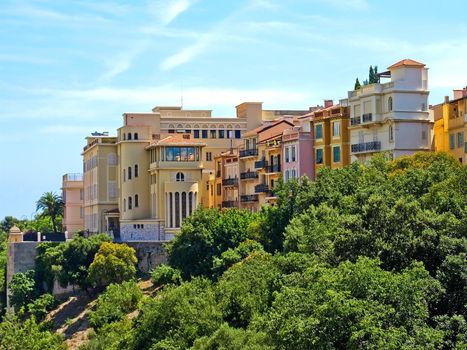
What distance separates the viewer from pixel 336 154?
282ft

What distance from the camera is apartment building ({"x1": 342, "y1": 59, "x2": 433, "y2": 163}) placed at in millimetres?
78875

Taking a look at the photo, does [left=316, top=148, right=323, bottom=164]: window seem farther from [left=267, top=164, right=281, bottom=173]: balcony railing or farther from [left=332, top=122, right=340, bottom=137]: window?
[left=267, top=164, right=281, bottom=173]: balcony railing

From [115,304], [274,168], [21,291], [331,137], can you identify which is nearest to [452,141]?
[331,137]

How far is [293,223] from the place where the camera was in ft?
217

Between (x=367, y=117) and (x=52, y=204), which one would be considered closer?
(x=367, y=117)

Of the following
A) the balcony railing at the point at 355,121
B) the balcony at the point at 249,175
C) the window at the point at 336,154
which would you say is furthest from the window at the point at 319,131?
the balcony at the point at 249,175

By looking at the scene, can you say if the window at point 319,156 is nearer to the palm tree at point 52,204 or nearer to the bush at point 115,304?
the bush at point 115,304

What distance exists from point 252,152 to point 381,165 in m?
32.2

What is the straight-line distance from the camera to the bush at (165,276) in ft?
285

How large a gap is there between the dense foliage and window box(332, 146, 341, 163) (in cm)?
1014

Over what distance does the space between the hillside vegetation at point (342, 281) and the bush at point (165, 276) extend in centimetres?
829

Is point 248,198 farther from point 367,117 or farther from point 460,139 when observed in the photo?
point 460,139

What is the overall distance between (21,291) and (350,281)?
2432 inches

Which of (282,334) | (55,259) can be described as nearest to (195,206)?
(55,259)
